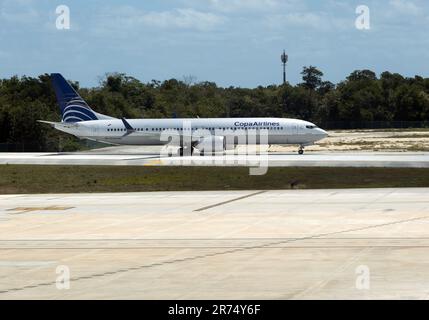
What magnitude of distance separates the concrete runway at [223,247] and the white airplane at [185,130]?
34.9 metres

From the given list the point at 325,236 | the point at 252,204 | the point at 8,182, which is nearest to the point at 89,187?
the point at 8,182

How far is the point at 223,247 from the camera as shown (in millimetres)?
29406

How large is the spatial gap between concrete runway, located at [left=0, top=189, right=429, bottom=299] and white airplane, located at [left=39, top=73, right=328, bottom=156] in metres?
34.9

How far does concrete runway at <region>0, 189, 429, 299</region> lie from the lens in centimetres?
2230

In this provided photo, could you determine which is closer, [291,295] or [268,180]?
[291,295]

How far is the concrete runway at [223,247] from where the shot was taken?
22.3 m

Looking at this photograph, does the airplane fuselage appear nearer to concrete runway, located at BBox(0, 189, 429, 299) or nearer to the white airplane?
the white airplane

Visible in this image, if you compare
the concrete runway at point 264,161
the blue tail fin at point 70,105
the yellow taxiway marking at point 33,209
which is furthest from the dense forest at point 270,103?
the yellow taxiway marking at point 33,209

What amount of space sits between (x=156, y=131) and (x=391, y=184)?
3702 centimetres

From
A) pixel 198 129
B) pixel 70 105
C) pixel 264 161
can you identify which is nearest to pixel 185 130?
pixel 198 129

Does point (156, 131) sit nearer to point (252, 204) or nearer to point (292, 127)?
point (292, 127)

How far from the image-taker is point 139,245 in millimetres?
30594

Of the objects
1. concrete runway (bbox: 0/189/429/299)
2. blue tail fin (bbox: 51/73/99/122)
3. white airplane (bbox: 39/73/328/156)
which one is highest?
blue tail fin (bbox: 51/73/99/122)

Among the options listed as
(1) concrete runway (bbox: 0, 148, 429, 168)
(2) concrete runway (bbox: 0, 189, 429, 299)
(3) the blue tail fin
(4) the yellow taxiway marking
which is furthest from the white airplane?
(4) the yellow taxiway marking
